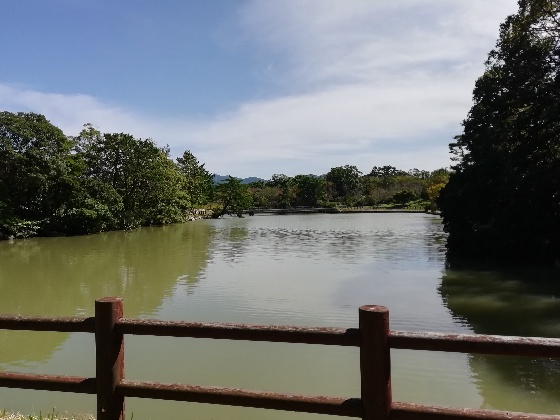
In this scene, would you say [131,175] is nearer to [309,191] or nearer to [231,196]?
[231,196]

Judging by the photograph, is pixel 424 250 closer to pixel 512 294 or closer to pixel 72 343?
pixel 512 294

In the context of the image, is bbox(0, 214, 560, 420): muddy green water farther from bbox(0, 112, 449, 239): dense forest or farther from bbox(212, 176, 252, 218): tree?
bbox(212, 176, 252, 218): tree

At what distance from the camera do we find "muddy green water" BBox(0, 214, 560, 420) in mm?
6818

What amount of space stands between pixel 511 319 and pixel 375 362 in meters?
9.29

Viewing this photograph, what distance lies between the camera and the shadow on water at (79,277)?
970 centimetres

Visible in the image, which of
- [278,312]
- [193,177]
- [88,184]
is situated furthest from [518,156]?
[193,177]

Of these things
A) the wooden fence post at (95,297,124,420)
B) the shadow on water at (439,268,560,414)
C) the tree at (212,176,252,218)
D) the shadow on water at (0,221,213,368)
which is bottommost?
the shadow on water at (439,268,560,414)

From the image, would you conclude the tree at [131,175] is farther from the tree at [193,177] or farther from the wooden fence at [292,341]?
the wooden fence at [292,341]

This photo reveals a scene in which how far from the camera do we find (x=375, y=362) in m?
2.69

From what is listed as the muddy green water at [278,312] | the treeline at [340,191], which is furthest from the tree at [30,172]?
the treeline at [340,191]

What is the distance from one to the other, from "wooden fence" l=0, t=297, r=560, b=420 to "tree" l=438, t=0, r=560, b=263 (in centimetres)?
1652

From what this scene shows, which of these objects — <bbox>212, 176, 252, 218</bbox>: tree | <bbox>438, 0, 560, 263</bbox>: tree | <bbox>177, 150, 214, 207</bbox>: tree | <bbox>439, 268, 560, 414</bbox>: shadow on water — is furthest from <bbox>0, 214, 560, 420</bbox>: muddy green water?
<bbox>212, 176, 252, 218</bbox>: tree

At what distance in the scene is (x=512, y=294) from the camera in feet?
44.4

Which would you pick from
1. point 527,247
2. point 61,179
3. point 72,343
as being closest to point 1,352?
point 72,343
